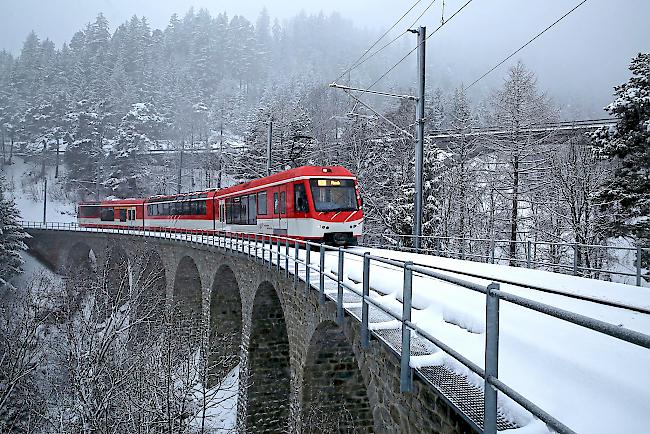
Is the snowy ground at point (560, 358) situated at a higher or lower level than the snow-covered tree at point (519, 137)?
lower

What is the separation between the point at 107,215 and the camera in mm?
46375

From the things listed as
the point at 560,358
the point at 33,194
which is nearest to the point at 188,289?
the point at 560,358

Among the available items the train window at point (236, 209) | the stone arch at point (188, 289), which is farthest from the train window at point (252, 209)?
the stone arch at point (188, 289)

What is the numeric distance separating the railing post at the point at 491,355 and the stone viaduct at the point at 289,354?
0.79 meters

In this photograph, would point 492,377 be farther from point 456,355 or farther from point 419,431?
point 419,431

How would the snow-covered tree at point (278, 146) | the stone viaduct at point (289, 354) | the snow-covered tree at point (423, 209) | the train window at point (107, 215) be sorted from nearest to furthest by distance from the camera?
the stone viaduct at point (289, 354) → the snow-covered tree at point (423, 209) → the snow-covered tree at point (278, 146) → the train window at point (107, 215)

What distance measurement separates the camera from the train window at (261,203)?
64.5ft

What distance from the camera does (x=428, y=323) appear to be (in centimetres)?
527

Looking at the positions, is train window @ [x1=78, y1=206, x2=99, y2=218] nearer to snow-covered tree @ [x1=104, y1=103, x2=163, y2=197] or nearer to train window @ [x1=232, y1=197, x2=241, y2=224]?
snow-covered tree @ [x1=104, y1=103, x2=163, y2=197]

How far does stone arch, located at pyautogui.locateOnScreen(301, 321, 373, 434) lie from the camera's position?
35.7 feet

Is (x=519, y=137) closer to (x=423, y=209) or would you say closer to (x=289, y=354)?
(x=423, y=209)

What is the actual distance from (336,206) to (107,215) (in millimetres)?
36143

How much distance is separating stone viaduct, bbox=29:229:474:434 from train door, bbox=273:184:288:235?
1.67 m

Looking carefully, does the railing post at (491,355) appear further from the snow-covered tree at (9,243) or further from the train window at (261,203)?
the snow-covered tree at (9,243)
